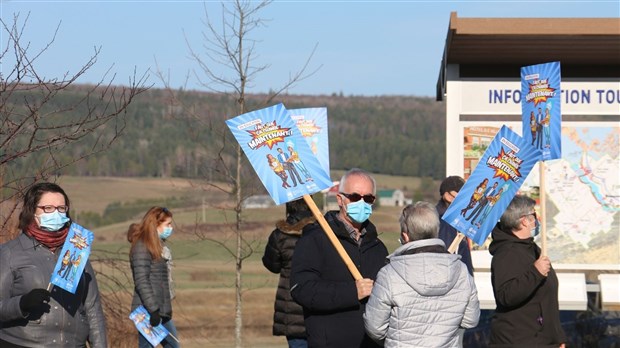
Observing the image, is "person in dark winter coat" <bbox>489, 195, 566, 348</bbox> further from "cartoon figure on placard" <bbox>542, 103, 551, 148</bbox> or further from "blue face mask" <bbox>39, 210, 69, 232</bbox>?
"blue face mask" <bbox>39, 210, 69, 232</bbox>

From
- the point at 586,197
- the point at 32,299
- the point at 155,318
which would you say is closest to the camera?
the point at 32,299

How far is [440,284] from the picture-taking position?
596 cm

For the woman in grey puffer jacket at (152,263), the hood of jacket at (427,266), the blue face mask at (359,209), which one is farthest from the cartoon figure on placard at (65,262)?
the woman in grey puffer jacket at (152,263)

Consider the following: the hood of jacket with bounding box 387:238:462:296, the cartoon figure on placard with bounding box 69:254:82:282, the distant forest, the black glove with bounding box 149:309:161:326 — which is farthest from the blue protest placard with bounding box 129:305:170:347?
the distant forest

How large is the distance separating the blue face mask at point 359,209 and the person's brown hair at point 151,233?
4110 mm

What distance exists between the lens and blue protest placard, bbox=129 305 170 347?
10.6 metres

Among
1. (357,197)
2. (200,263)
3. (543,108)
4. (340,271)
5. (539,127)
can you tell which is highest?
(543,108)

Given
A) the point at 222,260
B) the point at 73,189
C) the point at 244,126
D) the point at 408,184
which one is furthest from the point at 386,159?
the point at 244,126

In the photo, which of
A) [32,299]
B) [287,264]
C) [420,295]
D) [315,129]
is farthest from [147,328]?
[420,295]

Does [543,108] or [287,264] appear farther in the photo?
[287,264]

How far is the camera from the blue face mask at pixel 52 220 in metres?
6.56

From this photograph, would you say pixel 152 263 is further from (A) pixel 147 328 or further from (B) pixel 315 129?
(B) pixel 315 129

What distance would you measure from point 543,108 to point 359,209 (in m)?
2.31

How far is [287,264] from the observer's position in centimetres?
916
